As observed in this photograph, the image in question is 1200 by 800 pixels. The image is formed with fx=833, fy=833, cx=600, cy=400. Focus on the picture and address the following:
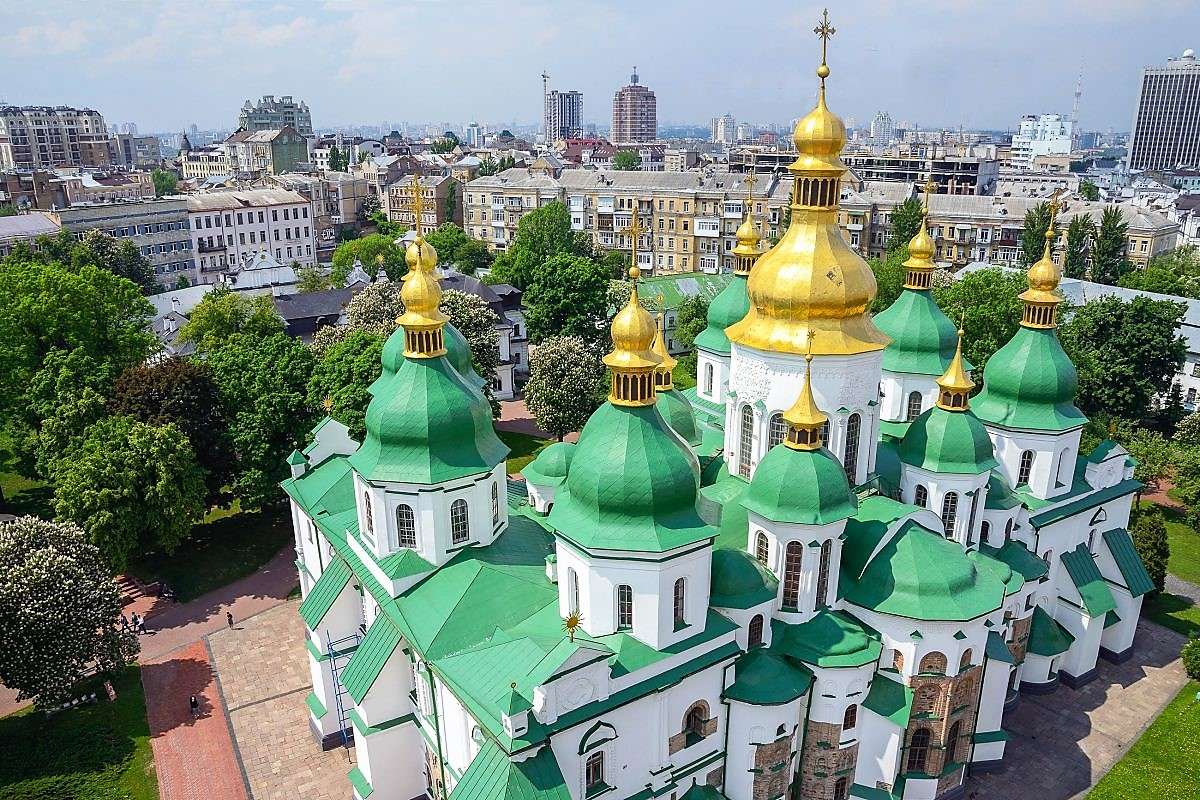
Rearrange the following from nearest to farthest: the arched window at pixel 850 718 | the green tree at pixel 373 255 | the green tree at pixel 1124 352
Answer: the arched window at pixel 850 718
the green tree at pixel 1124 352
the green tree at pixel 373 255

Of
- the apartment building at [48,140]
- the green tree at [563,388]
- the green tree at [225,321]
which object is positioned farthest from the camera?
the apartment building at [48,140]

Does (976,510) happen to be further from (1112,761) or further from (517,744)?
(517,744)

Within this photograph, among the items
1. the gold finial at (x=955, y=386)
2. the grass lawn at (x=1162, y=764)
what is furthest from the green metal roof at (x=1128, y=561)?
the gold finial at (x=955, y=386)

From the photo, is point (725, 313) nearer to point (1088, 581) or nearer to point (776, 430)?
point (776, 430)

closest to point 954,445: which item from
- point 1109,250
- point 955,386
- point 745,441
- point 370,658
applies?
point 955,386

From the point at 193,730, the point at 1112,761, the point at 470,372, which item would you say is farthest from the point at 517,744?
the point at 1112,761

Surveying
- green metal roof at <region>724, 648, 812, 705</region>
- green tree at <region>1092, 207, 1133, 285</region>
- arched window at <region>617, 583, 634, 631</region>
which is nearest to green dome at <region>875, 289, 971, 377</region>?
green metal roof at <region>724, 648, 812, 705</region>

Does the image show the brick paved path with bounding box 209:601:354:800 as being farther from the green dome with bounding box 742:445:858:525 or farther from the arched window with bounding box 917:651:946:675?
the arched window with bounding box 917:651:946:675

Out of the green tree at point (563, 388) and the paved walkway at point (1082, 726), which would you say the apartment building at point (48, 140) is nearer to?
the green tree at point (563, 388)
